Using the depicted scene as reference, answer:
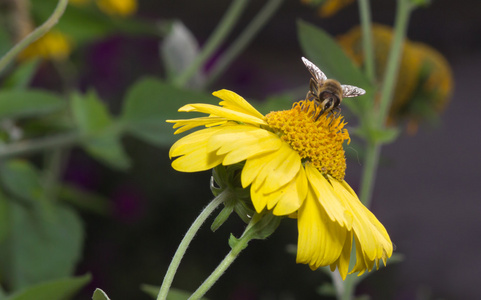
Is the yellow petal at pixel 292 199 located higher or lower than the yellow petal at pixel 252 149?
lower

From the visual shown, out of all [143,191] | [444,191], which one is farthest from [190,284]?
[444,191]

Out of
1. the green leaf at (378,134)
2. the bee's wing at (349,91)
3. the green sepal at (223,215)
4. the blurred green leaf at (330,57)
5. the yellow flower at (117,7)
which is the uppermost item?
the yellow flower at (117,7)

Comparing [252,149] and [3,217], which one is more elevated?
[252,149]

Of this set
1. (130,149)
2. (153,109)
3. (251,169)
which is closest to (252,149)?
(251,169)

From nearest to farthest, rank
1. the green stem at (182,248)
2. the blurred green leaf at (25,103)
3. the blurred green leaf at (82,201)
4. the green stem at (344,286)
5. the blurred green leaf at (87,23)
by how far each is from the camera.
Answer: the green stem at (182,248)
the green stem at (344,286)
the blurred green leaf at (25,103)
the blurred green leaf at (87,23)
the blurred green leaf at (82,201)

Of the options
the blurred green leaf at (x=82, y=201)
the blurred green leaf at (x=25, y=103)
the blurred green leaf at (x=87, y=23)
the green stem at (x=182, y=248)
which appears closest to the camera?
the green stem at (x=182, y=248)

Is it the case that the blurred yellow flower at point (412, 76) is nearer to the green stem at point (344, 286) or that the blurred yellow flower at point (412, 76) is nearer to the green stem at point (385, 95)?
the green stem at point (385, 95)

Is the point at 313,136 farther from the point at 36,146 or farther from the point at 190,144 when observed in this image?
the point at 36,146

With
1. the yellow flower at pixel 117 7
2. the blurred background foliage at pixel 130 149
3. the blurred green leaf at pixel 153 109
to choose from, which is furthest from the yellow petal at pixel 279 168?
the yellow flower at pixel 117 7
